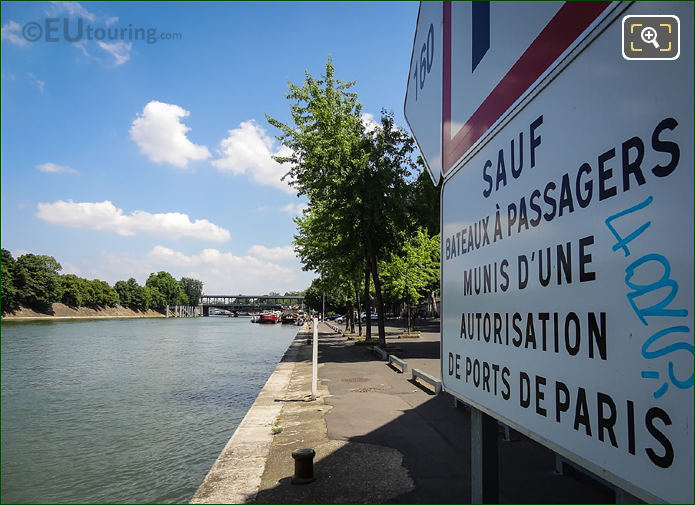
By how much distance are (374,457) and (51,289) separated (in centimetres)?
10593

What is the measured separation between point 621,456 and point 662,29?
2.20ft

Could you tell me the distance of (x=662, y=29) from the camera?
0.68 m

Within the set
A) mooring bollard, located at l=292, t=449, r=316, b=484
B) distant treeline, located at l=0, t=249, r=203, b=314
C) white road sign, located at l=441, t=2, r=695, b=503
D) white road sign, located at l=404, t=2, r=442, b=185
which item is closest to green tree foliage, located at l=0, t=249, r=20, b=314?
distant treeline, located at l=0, t=249, r=203, b=314

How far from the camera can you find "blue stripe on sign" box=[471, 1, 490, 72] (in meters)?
Result: 1.27

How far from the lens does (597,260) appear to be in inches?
33.6

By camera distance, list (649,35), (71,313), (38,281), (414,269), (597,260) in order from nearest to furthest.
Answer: (649,35) < (597,260) < (414,269) < (38,281) < (71,313)

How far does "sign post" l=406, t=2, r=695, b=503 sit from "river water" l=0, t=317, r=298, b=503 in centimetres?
735

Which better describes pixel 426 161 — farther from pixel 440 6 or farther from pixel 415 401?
pixel 415 401

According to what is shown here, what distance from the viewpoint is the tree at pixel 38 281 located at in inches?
3423

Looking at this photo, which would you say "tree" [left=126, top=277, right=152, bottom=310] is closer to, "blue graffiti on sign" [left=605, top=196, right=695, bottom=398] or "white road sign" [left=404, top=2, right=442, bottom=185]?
"white road sign" [left=404, top=2, right=442, bottom=185]

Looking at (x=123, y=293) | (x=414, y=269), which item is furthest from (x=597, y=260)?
(x=123, y=293)

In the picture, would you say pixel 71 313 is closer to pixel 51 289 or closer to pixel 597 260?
pixel 51 289

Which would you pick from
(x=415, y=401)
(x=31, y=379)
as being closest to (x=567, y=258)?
(x=415, y=401)

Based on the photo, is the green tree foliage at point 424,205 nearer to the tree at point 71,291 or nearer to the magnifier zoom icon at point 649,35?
the magnifier zoom icon at point 649,35
